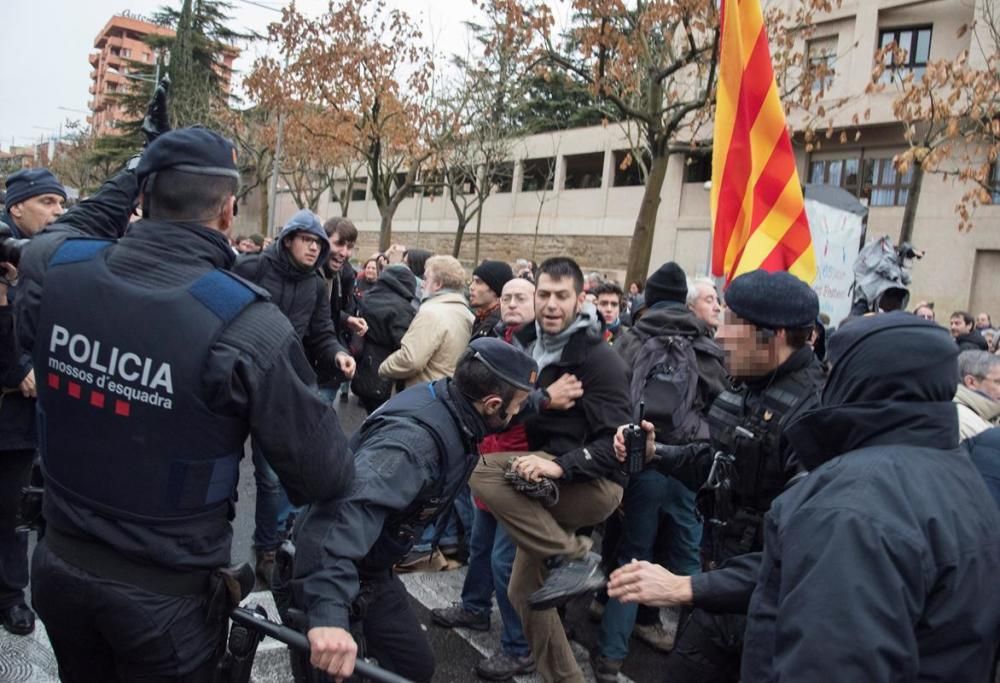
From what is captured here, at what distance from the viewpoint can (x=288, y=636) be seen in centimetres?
222

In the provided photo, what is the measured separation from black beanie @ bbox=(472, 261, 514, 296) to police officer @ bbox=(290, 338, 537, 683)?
97.1 inches

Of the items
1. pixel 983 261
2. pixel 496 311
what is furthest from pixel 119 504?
pixel 983 261

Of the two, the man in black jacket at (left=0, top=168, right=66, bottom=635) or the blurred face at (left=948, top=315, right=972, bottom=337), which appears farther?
the blurred face at (left=948, top=315, right=972, bottom=337)

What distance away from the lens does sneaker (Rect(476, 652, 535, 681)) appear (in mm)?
3838

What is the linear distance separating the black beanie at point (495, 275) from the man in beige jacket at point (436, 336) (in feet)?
0.50

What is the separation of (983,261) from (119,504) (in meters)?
24.3

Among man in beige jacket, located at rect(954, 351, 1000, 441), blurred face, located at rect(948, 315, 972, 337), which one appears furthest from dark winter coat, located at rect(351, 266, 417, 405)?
blurred face, located at rect(948, 315, 972, 337)

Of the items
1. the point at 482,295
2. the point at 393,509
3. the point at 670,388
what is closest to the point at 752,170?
the point at 670,388

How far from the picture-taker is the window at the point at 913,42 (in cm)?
2280

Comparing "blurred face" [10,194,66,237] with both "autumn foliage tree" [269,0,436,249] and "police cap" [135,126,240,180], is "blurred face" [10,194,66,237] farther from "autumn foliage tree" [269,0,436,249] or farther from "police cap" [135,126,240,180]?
"autumn foliage tree" [269,0,436,249]

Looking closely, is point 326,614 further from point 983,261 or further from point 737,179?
point 983,261

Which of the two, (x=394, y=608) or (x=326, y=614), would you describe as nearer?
(x=326, y=614)

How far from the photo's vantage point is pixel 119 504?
2.06m

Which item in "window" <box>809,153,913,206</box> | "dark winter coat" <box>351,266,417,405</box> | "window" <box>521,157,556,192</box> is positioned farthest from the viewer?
"window" <box>521,157,556,192</box>
